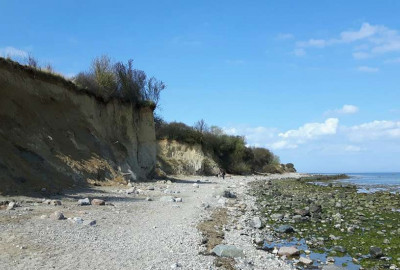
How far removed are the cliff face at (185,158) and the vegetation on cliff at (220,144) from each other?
1200mm

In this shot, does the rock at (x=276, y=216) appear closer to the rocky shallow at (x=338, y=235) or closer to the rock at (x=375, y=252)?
the rocky shallow at (x=338, y=235)

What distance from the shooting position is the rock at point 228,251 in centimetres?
898

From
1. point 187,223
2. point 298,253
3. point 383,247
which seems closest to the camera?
point 298,253

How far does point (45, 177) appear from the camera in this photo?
17375mm

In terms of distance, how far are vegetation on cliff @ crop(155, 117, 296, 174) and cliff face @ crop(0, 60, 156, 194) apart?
19.4 metres

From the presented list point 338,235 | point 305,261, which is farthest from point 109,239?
point 338,235

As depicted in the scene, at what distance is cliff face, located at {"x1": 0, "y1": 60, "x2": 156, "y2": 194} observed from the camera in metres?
17.1

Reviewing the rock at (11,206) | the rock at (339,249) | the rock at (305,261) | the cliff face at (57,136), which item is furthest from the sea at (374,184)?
the rock at (11,206)

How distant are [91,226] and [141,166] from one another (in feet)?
71.1

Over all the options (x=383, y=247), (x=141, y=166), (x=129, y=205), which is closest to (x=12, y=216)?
(x=129, y=205)

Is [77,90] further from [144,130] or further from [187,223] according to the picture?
[187,223]

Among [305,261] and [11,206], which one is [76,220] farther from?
[305,261]

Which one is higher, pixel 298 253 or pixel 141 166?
pixel 141 166

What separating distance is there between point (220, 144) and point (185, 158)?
44.0 feet
